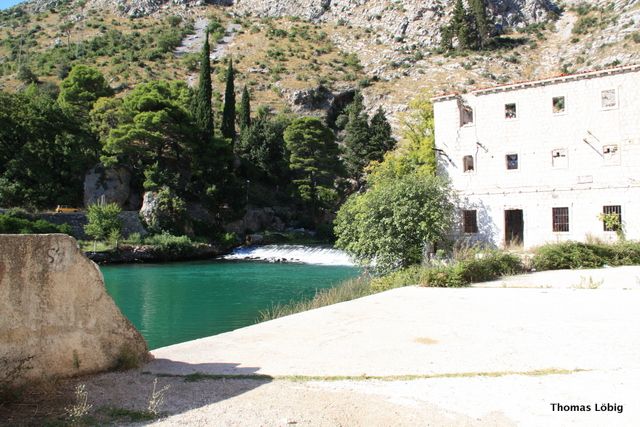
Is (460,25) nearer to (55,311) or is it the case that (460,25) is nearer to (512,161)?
(512,161)

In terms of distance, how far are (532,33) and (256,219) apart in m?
60.3

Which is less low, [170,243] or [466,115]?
[466,115]

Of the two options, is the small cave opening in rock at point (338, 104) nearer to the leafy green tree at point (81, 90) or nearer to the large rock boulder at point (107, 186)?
the leafy green tree at point (81, 90)

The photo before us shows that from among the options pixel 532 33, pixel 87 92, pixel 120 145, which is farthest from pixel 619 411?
pixel 532 33

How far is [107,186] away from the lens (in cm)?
4259

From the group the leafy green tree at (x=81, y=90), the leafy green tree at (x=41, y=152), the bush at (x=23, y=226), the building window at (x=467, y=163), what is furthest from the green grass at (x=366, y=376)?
the leafy green tree at (x=81, y=90)

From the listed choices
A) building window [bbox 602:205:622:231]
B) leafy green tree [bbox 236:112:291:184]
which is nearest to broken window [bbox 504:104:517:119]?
building window [bbox 602:205:622:231]

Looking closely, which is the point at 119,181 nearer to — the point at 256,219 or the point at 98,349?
the point at 256,219

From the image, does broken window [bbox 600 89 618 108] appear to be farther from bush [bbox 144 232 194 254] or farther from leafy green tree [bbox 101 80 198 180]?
leafy green tree [bbox 101 80 198 180]

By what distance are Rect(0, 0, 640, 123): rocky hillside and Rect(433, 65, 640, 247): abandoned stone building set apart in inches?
1718

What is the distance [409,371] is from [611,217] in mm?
19294

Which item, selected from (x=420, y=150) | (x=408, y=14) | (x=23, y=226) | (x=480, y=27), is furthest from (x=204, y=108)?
(x=408, y=14)

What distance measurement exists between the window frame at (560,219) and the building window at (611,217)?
4.74 feet

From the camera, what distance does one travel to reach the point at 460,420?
4484mm
